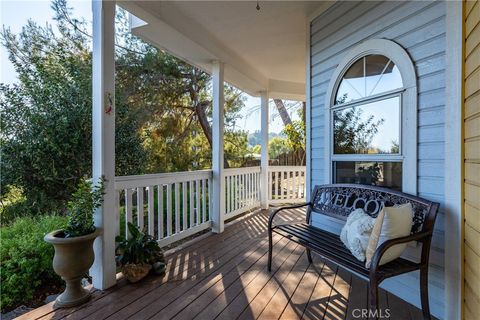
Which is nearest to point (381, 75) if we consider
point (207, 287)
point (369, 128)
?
point (369, 128)

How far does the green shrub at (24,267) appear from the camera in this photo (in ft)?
7.69

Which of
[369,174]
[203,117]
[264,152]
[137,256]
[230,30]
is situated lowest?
[137,256]

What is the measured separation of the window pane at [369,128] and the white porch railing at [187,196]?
77.7 inches

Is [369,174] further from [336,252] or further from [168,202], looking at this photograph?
[168,202]

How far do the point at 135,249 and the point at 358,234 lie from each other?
1.89 m

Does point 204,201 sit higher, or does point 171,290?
point 204,201

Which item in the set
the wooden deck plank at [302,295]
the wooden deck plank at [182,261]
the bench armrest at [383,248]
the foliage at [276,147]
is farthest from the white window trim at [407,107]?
the foliage at [276,147]

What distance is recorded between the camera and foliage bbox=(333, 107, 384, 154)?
2482mm

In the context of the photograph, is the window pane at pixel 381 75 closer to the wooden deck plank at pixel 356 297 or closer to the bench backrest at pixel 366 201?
the bench backrest at pixel 366 201

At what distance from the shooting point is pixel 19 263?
2484 mm

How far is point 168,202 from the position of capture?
3.31 m

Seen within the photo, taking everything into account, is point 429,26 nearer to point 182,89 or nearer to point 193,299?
point 193,299

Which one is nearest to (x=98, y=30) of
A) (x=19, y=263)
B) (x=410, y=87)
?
(x=19, y=263)

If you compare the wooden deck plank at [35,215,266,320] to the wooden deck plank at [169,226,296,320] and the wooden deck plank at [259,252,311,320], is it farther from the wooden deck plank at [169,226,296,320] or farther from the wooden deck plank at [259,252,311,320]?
the wooden deck plank at [259,252,311,320]
